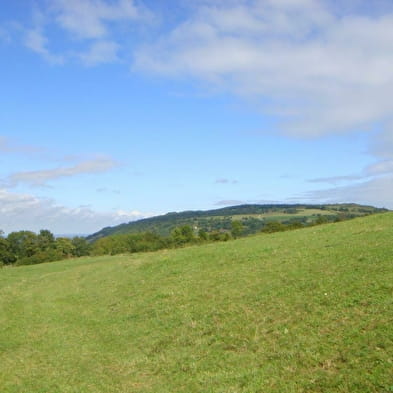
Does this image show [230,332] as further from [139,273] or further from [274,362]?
[139,273]

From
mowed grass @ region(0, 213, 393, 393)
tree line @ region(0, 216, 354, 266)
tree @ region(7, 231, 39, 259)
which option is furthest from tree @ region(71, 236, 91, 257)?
mowed grass @ region(0, 213, 393, 393)

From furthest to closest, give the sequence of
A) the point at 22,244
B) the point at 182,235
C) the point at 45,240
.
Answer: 1. the point at 45,240
2. the point at 22,244
3. the point at 182,235

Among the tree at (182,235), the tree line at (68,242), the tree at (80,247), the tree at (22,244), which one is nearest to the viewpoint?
the tree at (182,235)

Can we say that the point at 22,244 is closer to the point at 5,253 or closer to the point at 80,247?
the point at 5,253

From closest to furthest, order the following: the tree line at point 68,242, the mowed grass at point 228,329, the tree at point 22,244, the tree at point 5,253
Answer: the mowed grass at point 228,329
the tree line at point 68,242
the tree at point 5,253
the tree at point 22,244

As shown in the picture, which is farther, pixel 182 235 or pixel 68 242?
pixel 68 242

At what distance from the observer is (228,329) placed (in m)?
14.6

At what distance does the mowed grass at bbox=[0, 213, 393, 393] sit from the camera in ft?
34.8

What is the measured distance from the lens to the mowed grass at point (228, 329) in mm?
10594

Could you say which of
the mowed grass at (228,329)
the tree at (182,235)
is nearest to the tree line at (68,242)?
the tree at (182,235)

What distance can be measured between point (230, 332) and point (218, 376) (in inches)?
119

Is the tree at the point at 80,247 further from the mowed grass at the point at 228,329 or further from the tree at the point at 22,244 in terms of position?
the mowed grass at the point at 228,329

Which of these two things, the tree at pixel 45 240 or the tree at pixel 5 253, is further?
the tree at pixel 45 240

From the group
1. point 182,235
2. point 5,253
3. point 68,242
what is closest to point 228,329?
point 182,235
